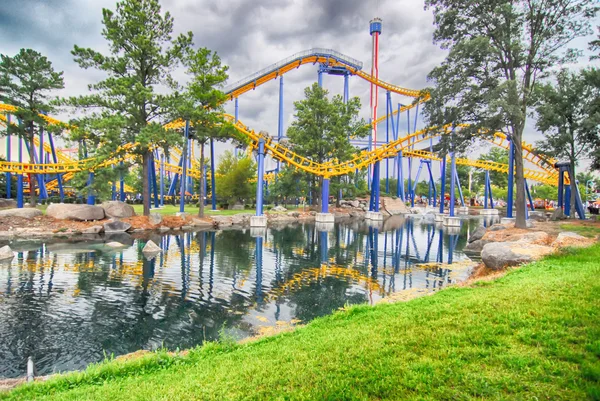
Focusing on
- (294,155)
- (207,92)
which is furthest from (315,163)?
(207,92)

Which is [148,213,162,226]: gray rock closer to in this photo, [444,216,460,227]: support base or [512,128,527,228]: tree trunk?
[512,128,527,228]: tree trunk

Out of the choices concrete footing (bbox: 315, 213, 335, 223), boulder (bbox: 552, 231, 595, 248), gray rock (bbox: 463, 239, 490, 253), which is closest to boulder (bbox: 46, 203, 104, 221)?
concrete footing (bbox: 315, 213, 335, 223)

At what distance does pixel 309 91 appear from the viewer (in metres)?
42.1

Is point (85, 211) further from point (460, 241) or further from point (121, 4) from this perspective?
point (460, 241)

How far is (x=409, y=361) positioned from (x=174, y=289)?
8.65 m

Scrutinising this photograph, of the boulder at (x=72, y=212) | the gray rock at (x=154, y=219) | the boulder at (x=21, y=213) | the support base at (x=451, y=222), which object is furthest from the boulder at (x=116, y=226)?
the support base at (x=451, y=222)

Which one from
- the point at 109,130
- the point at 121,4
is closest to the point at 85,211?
the point at 109,130

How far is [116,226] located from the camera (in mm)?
22922

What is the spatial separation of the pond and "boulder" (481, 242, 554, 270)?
5.45 feet

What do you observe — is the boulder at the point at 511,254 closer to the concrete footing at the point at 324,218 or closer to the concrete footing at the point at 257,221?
the concrete footing at the point at 257,221

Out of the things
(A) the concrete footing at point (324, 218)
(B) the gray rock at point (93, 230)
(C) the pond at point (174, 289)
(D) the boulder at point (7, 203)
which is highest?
(D) the boulder at point (7, 203)

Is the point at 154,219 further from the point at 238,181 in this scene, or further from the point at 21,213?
the point at 238,181

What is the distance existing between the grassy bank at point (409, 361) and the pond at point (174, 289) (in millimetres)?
2199

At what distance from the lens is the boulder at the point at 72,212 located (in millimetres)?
22984
